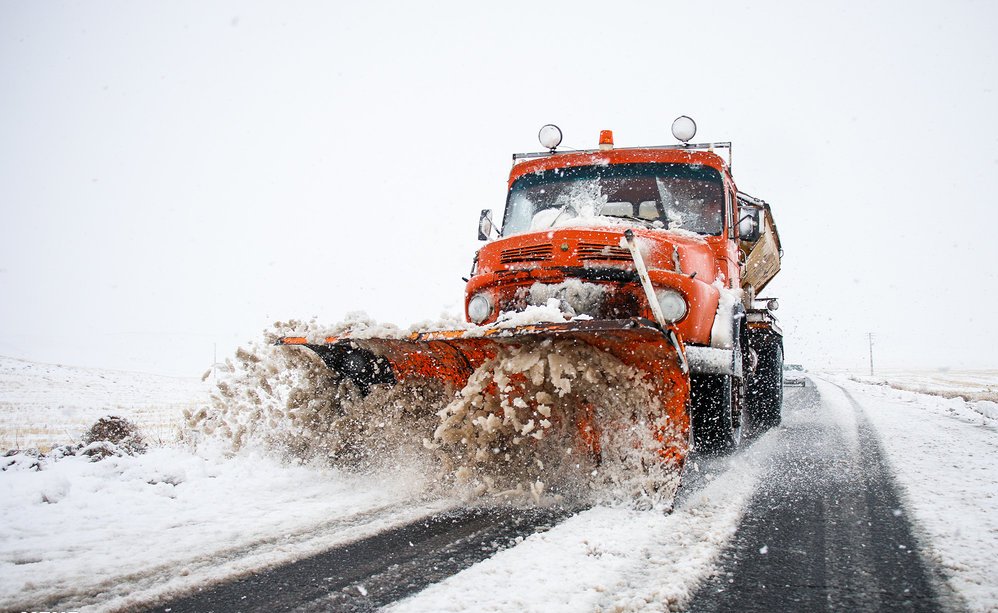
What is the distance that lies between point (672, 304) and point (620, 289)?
1.24ft

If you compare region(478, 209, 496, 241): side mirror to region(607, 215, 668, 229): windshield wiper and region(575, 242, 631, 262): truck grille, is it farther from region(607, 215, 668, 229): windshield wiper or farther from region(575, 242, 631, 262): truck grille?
region(575, 242, 631, 262): truck grille

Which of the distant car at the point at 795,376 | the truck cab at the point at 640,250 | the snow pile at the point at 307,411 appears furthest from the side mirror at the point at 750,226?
the distant car at the point at 795,376

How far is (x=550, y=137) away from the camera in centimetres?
598

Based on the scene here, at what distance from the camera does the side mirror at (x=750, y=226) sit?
199 inches

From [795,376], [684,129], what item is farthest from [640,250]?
[795,376]

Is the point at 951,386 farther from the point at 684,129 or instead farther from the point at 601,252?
the point at 601,252

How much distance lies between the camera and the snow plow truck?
335 centimetres

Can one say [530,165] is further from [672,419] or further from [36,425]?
[36,425]

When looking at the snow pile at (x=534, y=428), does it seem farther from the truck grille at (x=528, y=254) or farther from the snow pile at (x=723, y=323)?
the snow pile at (x=723, y=323)

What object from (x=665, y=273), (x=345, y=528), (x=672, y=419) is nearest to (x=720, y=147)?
(x=665, y=273)

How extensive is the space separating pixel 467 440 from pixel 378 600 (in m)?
1.50

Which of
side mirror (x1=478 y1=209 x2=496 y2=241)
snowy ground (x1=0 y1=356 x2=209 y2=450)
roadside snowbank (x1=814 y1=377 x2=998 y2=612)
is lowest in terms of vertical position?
snowy ground (x1=0 y1=356 x2=209 y2=450)

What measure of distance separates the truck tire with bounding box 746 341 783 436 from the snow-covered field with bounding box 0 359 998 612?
2130 mm

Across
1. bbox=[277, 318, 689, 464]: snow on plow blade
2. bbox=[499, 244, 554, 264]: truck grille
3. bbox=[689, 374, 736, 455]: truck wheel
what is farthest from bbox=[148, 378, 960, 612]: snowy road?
bbox=[499, 244, 554, 264]: truck grille
